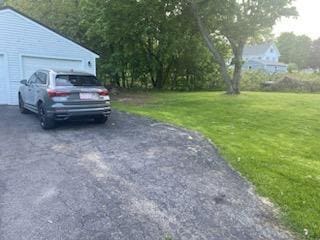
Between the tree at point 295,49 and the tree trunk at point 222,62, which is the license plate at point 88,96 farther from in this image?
the tree at point 295,49

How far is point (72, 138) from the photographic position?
7.25 metres

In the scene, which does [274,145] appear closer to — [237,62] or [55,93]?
[55,93]

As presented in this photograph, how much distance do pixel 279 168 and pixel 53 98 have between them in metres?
5.32

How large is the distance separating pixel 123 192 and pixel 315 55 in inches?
2668

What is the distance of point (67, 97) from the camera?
7672 mm

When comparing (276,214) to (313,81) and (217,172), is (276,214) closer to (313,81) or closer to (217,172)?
(217,172)

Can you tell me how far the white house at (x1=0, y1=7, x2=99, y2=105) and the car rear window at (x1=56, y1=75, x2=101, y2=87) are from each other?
4.47 meters

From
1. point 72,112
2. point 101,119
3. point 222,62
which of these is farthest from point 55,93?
point 222,62

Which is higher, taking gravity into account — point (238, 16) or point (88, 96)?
point (238, 16)

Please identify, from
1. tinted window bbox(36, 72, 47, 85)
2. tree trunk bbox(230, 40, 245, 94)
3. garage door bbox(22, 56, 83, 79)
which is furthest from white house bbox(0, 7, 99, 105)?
tree trunk bbox(230, 40, 245, 94)

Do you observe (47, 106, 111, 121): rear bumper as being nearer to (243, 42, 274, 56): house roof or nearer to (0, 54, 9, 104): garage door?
(0, 54, 9, 104): garage door

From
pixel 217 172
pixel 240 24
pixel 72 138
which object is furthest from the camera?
pixel 240 24

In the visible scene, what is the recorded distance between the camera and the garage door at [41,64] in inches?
522

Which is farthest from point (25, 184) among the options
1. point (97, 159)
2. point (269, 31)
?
point (269, 31)
